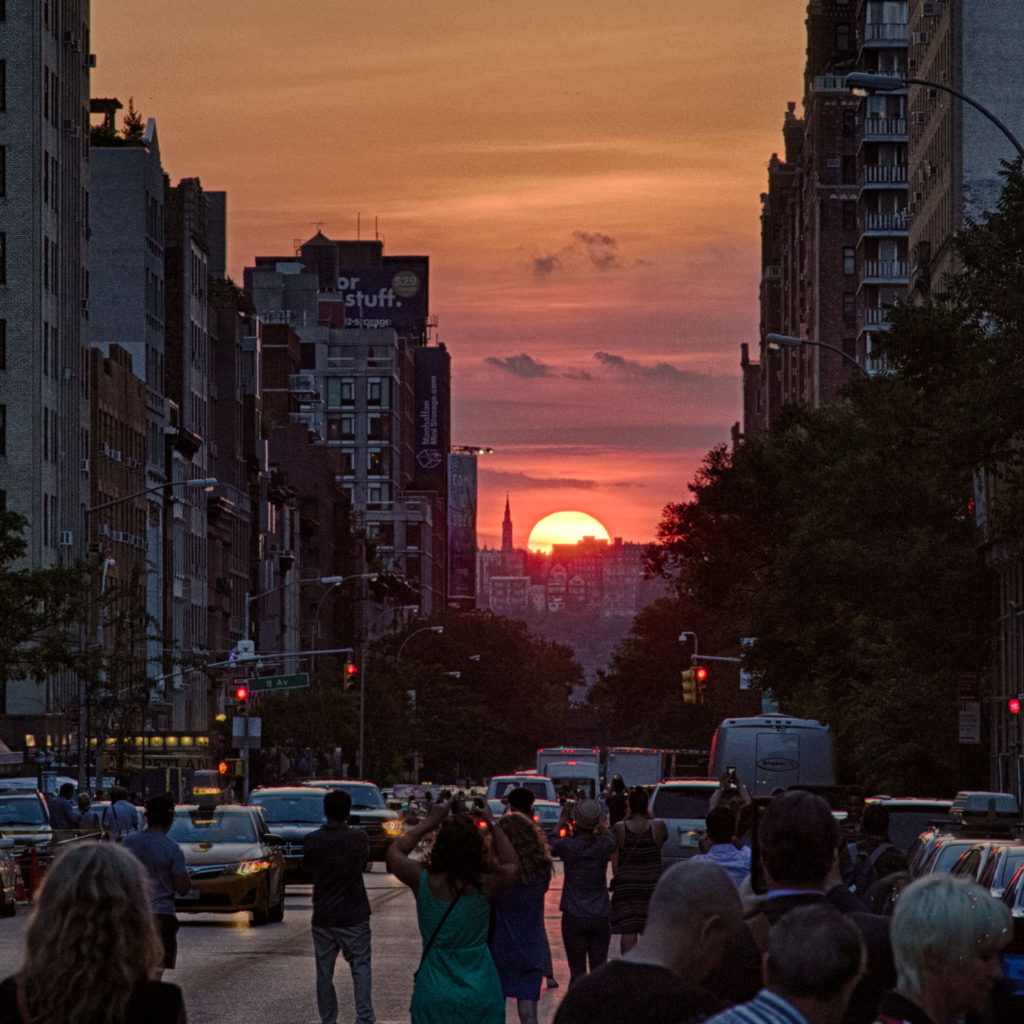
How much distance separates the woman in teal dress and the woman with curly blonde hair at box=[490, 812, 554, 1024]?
2.83 m

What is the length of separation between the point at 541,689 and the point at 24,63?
4224 inches

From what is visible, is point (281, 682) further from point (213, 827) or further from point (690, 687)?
point (213, 827)

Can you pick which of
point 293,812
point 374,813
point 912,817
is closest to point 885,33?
point 374,813

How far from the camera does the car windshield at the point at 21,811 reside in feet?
122

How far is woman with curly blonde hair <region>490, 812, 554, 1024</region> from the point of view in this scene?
48.5 feet

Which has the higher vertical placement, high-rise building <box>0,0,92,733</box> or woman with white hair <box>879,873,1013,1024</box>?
high-rise building <box>0,0,92,733</box>

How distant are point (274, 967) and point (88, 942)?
17.9 meters

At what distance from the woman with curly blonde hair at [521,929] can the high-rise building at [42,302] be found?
67425mm

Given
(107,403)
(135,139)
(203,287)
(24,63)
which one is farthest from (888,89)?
(203,287)

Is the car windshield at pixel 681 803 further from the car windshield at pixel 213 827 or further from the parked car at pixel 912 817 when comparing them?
the car windshield at pixel 213 827

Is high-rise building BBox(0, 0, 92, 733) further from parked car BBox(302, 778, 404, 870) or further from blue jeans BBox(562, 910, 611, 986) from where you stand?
blue jeans BBox(562, 910, 611, 986)

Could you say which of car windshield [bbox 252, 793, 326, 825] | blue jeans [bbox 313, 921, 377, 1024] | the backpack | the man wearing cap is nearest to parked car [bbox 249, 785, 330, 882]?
car windshield [bbox 252, 793, 326, 825]

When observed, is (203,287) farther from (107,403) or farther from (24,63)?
(24,63)

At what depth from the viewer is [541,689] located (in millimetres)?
188000
